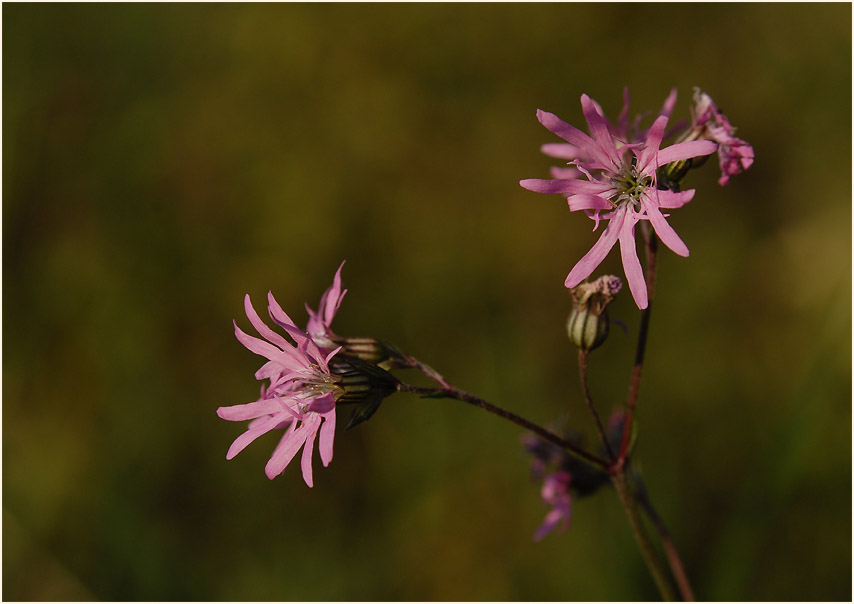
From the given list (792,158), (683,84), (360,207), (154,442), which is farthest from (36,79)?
(792,158)

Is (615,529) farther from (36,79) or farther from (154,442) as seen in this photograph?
(36,79)

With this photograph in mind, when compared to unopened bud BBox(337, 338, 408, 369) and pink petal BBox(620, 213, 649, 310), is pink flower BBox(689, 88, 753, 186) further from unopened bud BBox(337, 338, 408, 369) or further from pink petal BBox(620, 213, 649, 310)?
unopened bud BBox(337, 338, 408, 369)

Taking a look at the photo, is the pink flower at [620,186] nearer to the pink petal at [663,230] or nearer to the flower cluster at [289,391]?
the pink petal at [663,230]

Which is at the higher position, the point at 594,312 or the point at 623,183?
the point at 623,183

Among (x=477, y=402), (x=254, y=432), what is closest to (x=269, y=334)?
(x=254, y=432)

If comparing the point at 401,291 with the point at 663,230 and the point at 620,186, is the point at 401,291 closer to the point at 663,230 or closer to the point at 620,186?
the point at 620,186

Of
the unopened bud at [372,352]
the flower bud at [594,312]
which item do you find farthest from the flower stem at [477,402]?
the flower bud at [594,312]

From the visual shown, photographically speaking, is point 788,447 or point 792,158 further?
point 792,158
